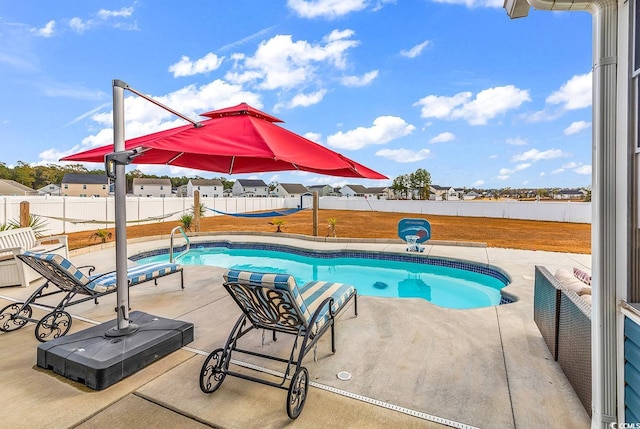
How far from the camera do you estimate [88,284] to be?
120 inches

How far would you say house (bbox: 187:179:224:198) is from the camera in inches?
2012

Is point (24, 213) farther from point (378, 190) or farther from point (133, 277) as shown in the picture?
point (378, 190)

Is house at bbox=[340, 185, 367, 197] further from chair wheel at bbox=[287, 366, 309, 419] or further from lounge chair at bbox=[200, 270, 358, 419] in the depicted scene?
chair wheel at bbox=[287, 366, 309, 419]

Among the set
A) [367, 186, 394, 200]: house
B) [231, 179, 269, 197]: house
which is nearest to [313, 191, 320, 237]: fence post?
[231, 179, 269, 197]: house

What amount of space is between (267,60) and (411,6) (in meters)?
5.16

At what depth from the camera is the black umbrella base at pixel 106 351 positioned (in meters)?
2.16

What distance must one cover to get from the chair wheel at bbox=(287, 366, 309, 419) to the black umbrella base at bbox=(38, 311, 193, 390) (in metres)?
1.25

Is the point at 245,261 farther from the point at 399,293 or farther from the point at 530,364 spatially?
the point at 530,364

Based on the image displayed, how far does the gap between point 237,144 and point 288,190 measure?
5240cm

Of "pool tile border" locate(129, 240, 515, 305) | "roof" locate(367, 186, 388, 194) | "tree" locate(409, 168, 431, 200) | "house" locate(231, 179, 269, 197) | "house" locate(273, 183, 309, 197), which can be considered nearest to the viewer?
"pool tile border" locate(129, 240, 515, 305)

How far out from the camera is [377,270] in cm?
731

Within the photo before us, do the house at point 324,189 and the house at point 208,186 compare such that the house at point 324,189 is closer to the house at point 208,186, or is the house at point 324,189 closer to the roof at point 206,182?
the house at point 208,186

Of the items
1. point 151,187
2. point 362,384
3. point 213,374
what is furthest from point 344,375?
point 151,187

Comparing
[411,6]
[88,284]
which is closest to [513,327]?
[88,284]
